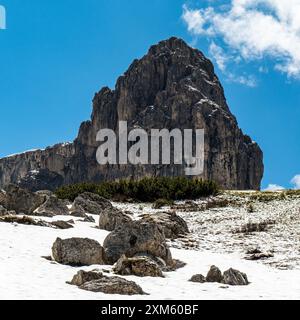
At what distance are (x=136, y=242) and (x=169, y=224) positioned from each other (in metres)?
7.87

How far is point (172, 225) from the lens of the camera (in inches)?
931

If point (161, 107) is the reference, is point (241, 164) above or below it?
below

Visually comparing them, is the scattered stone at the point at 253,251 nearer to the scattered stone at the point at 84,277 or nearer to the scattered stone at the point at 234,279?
the scattered stone at the point at 234,279

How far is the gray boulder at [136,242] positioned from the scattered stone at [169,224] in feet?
21.4

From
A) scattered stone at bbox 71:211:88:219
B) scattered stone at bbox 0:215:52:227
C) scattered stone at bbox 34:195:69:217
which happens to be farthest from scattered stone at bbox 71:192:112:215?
scattered stone at bbox 0:215:52:227

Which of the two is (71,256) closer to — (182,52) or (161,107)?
(161,107)

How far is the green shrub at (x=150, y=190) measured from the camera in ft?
149

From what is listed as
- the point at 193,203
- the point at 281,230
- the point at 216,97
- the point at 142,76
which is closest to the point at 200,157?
the point at 216,97

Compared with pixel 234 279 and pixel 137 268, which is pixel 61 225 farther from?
pixel 234 279

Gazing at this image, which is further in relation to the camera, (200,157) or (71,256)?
(200,157)

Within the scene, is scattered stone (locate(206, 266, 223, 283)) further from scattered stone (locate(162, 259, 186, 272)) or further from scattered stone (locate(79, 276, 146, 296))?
scattered stone (locate(79, 276, 146, 296))

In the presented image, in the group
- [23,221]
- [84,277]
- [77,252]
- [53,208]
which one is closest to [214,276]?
[84,277]
